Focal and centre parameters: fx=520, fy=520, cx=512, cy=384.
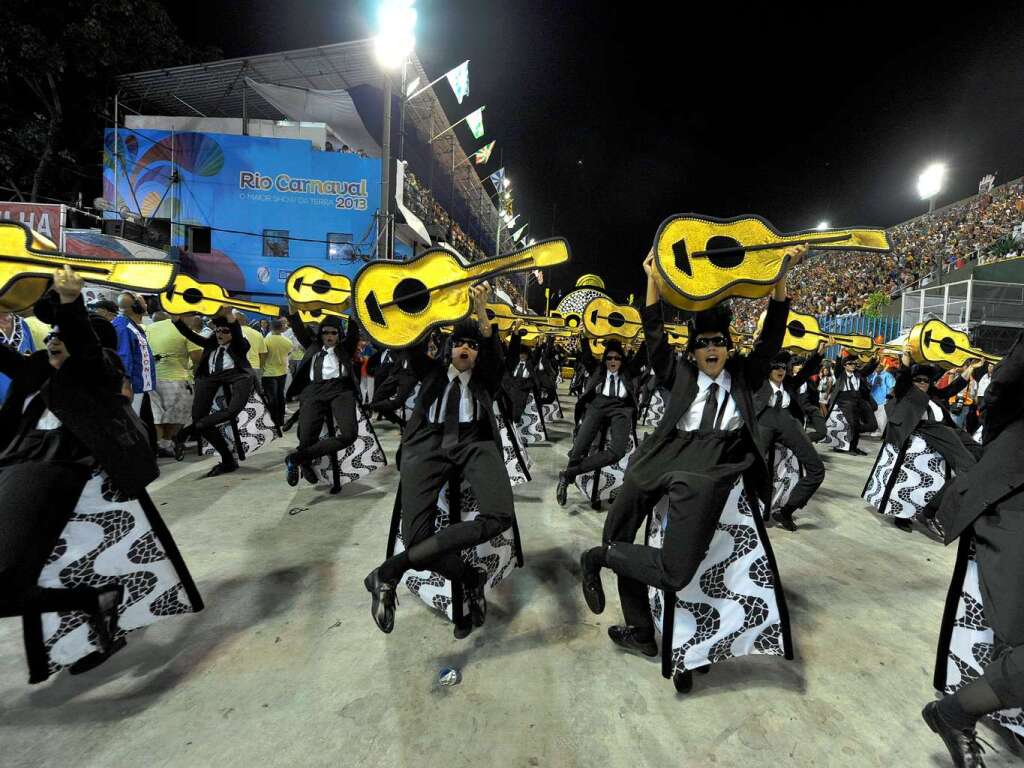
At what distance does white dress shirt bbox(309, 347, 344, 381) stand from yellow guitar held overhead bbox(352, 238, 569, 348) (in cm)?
225

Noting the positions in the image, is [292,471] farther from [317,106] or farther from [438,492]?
[317,106]

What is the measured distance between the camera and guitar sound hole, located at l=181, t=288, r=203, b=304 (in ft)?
21.2

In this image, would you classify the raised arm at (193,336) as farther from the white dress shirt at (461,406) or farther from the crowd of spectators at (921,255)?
the crowd of spectators at (921,255)

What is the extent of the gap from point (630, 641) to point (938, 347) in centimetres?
478

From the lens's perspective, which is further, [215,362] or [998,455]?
[215,362]

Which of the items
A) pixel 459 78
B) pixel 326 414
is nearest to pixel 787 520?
pixel 326 414

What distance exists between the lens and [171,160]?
66.3 ft

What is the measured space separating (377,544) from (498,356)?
2.04 metres

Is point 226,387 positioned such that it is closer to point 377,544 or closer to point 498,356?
point 377,544

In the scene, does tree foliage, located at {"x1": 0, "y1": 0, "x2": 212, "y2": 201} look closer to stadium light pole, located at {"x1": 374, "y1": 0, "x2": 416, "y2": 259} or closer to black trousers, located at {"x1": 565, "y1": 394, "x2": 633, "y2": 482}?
stadium light pole, located at {"x1": 374, "y1": 0, "x2": 416, "y2": 259}

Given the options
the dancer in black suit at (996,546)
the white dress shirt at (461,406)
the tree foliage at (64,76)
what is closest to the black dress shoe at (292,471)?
the white dress shirt at (461,406)

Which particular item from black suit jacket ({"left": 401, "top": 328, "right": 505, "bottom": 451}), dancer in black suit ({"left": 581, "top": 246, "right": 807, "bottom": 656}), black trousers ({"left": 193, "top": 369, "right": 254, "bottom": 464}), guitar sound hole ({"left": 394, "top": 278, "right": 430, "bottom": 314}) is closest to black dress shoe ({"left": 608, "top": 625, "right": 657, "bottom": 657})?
dancer in black suit ({"left": 581, "top": 246, "right": 807, "bottom": 656})

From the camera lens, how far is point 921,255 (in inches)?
927

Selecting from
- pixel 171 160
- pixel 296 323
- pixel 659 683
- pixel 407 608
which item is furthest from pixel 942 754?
pixel 171 160
